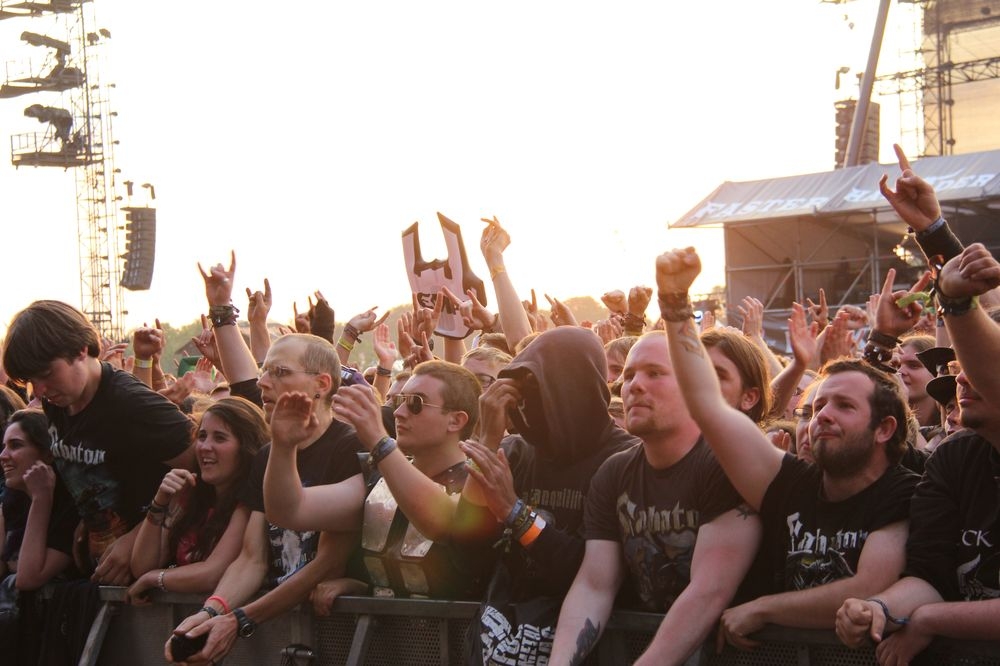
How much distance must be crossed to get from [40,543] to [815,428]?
417 centimetres

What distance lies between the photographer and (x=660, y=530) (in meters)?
4.20

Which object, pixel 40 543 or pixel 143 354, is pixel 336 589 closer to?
pixel 40 543

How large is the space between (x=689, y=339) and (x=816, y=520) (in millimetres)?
700

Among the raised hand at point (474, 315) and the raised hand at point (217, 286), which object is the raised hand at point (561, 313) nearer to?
the raised hand at point (474, 315)

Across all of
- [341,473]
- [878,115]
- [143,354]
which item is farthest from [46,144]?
[341,473]

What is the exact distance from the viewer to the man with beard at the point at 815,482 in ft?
12.6

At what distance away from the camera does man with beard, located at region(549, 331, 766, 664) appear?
3.98m

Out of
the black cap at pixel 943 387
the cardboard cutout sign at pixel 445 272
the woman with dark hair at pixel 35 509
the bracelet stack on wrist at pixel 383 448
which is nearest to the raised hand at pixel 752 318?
the cardboard cutout sign at pixel 445 272

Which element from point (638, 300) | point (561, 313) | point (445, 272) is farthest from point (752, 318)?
point (445, 272)

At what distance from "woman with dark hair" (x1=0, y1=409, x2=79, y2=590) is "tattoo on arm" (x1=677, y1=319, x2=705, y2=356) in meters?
3.82

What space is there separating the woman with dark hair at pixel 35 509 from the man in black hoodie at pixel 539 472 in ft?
9.00

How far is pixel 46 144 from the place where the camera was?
4081cm

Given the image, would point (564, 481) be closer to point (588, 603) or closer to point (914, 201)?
point (588, 603)

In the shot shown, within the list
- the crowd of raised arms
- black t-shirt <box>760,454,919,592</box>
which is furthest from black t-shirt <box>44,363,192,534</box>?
black t-shirt <box>760,454,919,592</box>
